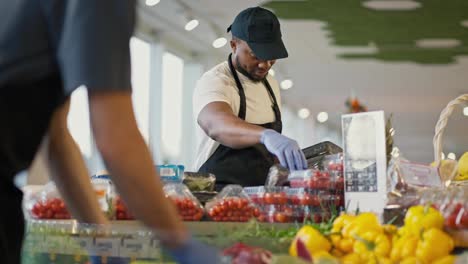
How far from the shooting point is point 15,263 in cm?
168

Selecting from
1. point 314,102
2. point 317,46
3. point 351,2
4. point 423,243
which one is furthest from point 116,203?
point 314,102

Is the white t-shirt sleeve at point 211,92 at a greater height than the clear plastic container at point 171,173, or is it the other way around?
the white t-shirt sleeve at point 211,92

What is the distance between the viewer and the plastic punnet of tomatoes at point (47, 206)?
2.96 meters

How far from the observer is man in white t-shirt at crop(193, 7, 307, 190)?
3859 millimetres

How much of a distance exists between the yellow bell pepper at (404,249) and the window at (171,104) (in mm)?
9402

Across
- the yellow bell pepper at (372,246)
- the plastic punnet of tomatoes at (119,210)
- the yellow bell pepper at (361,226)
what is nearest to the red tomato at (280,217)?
the plastic punnet of tomatoes at (119,210)

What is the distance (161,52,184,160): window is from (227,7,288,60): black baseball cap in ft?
24.6

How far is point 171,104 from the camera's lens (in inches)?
469

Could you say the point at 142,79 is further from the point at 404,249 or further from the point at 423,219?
the point at 404,249

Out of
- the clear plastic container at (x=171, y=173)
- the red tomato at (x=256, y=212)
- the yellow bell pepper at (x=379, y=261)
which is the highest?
the clear plastic container at (x=171, y=173)

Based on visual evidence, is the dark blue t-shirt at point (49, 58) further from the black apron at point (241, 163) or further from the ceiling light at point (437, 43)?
the ceiling light at point (437, 43)

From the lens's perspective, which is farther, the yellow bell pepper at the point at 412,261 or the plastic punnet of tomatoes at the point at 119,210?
the plastic punnet of tomatoes at the point at 119,210

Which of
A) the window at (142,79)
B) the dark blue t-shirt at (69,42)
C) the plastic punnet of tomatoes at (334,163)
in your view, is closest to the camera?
the dark blue t-shirt at (69,42)

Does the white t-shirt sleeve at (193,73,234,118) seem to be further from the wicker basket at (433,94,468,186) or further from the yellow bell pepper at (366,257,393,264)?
the yellow bell pepper at (366,257,393,264)
